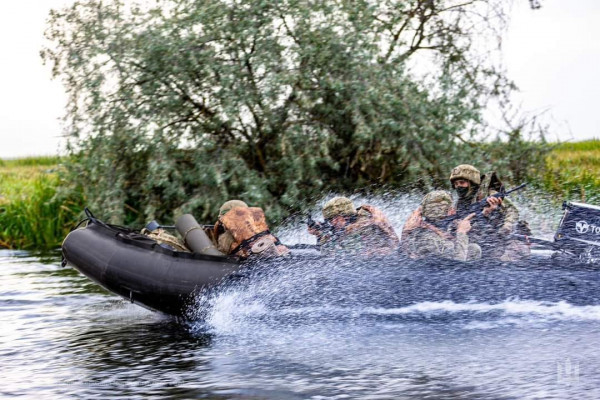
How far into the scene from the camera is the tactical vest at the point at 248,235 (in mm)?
8492

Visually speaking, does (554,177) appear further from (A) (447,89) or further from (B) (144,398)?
(B) (144,398)

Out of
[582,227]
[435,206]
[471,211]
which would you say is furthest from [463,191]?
[582,227]

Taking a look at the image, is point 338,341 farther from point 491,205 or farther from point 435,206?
point 491,205

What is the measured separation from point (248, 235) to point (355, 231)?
1.03m

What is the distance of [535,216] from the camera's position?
45.7 ft

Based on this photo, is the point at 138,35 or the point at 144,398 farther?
the point at 138,35

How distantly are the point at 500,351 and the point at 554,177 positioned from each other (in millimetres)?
8956

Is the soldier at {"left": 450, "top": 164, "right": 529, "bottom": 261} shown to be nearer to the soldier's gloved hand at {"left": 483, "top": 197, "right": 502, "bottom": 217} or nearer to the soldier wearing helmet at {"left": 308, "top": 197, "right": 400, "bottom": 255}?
the soldier's gloved hand at {"left": 483, "top": 197, "right": 502, "bottom": 217}

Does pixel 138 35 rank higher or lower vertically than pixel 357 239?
higher

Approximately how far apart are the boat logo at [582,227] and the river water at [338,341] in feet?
1.72

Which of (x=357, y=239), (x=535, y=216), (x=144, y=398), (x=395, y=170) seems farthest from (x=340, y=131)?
(x=144, y=398)

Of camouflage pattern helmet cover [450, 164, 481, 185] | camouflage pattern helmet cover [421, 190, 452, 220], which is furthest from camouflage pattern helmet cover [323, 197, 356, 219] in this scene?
camouflage pattern helmet cover [450, 164, 481, 185]

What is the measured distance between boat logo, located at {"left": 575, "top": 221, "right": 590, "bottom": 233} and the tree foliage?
534 cm

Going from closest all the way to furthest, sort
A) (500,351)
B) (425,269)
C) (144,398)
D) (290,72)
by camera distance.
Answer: (144,398), (500,351), (425,269), (290,72)
